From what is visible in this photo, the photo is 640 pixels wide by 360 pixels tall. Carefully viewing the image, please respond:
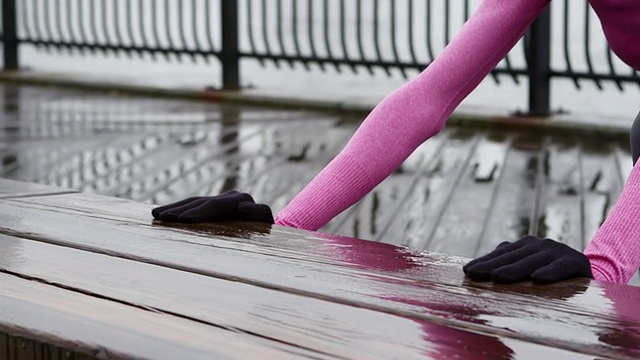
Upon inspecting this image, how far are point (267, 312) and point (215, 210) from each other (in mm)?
560

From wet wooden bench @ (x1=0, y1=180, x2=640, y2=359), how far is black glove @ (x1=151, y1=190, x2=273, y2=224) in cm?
10

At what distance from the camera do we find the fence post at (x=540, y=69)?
6180 mm

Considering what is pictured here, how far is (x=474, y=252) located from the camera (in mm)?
3291

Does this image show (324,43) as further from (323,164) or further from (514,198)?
(514,198)

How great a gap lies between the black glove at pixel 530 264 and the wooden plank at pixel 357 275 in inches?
0.7

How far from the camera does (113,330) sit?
1135mm

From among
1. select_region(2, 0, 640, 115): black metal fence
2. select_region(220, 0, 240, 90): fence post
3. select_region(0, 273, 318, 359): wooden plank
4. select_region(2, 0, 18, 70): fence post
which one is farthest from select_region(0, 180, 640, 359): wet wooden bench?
select_region(2, 0, 18, 70): fence post

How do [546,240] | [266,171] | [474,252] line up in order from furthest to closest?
1. [266,171]
2. [474,252]
3. [546,240]

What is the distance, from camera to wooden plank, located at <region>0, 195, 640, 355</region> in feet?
3.82

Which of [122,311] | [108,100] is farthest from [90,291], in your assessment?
[108,100]

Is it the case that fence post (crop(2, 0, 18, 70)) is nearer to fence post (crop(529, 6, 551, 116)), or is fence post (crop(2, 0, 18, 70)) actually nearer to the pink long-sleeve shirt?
fence post (crop(529, 6, 551, 116))

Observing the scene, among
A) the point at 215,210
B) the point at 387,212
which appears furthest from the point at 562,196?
the point at 215,210

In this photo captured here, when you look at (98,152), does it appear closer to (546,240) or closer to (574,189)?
(574,189)

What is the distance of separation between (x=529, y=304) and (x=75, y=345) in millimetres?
449
